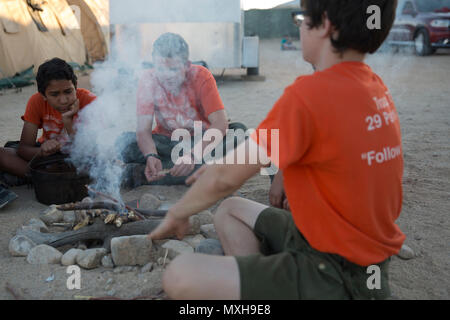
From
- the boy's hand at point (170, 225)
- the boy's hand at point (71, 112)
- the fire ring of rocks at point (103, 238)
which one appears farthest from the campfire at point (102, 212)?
the boy's hand at point (71, 112)

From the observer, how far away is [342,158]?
1.33 meters

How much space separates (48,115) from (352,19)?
108 inches

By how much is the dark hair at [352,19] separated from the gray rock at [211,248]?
1.15m

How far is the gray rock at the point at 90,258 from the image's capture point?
2.15m

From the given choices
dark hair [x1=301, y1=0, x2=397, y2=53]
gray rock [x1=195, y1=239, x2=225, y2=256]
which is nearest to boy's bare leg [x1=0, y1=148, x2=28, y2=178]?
gray rock [x1=195, y1=239, x2=225, y2=256]

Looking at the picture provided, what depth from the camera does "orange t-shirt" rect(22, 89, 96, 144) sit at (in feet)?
10.8

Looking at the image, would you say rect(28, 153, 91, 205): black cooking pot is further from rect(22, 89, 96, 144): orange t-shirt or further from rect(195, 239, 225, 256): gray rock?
rect(195, 239, 225, 256): gray rock

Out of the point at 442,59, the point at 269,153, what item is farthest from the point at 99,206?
the point at 442,59

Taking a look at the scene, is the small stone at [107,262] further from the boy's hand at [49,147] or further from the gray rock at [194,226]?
the boy's hand at [49,147]

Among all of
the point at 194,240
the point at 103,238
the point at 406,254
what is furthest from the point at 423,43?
the point at 103,238

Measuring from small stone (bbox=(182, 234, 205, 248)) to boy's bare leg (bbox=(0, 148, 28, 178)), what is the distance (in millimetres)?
1741

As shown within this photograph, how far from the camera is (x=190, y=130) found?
3.41 metres

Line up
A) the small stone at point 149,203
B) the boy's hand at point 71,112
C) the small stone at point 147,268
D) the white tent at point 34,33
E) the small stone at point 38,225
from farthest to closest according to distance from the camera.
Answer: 1. the white tent at point 34,33
2. the boy's hand at point 71,112
3. the small stone at point 149,203
4. the small stone at point 38,225
5. the small stone at point 147,268

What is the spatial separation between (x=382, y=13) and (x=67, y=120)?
2.58 m
